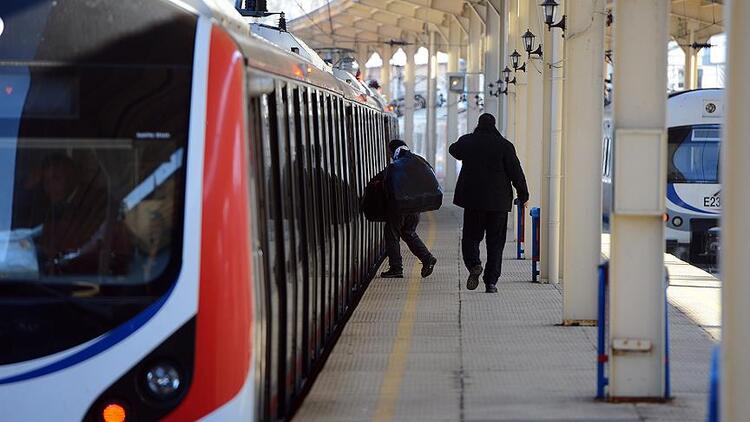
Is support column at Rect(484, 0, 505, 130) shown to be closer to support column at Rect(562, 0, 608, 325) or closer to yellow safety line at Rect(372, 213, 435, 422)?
yellow safety line at Rect(372, 213, 435, 422)

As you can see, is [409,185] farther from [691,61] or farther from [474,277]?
[691,61]

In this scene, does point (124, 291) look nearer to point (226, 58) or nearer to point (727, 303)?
point (226, 58)

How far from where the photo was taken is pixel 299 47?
1245 cm

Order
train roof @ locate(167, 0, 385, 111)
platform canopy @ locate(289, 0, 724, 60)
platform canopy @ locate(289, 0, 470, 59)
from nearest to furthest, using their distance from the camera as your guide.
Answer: train roof @ locate(167, 0, 385, 111) < platform canopy @ locate(289, 0, 724, 60) < platform canopy @ locate(289, 0, 470, 59)

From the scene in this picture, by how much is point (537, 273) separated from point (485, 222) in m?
2.17

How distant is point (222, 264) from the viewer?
225 inches

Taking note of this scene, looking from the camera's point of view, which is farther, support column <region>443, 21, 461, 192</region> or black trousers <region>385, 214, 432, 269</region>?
support column <region>443, 21, 461, 192</region>

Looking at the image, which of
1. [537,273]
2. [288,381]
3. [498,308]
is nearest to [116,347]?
[288,381]

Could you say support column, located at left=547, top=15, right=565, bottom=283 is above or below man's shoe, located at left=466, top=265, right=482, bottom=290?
above

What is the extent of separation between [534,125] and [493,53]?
1250 centimetres

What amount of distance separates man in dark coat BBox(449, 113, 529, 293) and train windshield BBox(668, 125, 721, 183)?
35.3ft

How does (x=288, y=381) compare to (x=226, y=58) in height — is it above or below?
below

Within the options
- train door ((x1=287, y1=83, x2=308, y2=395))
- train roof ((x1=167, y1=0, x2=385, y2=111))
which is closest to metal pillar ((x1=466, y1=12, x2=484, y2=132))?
train roof ((x1=167, y1=0, x2=385, y2=111))

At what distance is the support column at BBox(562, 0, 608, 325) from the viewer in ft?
40.1
